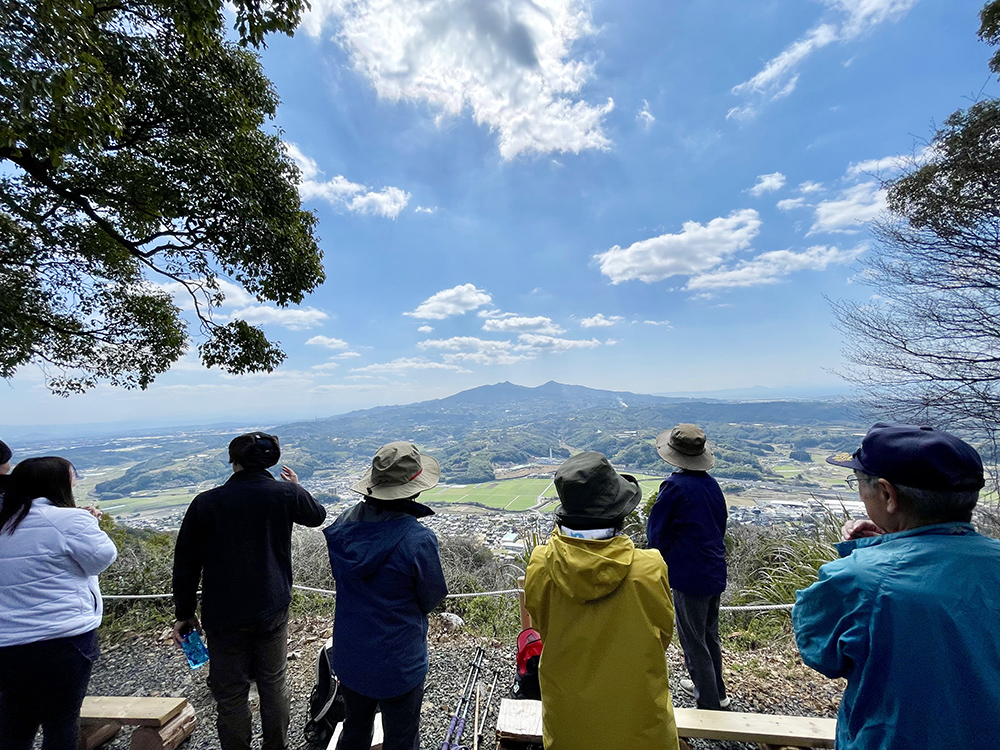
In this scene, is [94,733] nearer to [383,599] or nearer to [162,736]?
[162,736]

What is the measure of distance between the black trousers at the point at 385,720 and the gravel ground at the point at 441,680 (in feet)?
2.52

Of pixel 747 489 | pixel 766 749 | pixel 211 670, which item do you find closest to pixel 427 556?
pixel 211 670

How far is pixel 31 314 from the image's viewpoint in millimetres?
3861

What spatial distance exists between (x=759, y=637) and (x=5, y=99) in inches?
264

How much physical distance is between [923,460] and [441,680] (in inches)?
127

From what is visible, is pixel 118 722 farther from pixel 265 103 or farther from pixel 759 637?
pixel 265 103

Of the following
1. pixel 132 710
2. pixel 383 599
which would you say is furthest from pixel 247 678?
pixel 383 599

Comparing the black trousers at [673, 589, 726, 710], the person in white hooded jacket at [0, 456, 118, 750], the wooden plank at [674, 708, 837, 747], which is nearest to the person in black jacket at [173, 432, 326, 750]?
the person in white hooded jacket at [0, 456, 118, 750]

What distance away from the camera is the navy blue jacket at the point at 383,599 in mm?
1688

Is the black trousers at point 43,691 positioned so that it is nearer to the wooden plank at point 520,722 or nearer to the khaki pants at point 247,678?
the khaki pants at point 247,678

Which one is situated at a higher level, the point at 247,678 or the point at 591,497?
the point at 591,497

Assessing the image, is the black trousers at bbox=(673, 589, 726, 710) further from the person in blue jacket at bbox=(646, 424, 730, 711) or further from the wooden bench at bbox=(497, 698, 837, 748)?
the wooden bench at bbox=(497, 698, 837, 748)

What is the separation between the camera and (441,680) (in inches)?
113

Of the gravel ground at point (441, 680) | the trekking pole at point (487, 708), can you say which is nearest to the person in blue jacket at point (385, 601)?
the trekking pole at point (487, 708)
